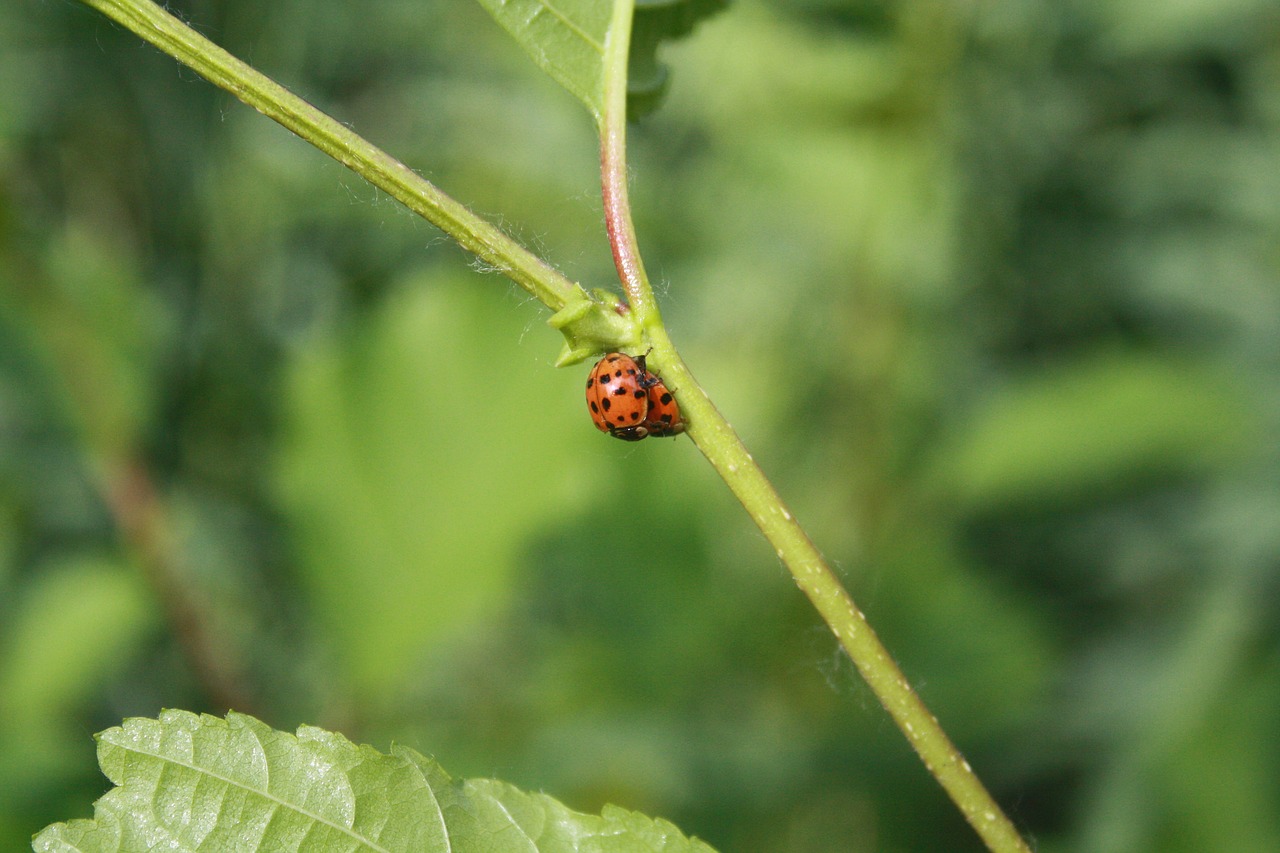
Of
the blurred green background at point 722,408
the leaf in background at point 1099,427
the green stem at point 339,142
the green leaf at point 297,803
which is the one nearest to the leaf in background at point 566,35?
the green stem at point 339,142

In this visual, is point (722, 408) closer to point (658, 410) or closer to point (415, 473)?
point (415, 473)

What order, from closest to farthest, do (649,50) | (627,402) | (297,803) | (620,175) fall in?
(297,803) → (620,175) → (649,50) → (627,402)

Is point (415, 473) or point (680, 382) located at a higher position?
point (415, 473)

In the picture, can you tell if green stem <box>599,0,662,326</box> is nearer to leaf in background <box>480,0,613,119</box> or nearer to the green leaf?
leaf in background <box>480,0,613,119</box>

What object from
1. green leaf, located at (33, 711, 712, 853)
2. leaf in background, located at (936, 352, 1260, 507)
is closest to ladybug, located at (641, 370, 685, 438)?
green leaf, located at (33, 711, 712, 853)

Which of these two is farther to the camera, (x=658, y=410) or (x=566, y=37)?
(x=658, y=410)

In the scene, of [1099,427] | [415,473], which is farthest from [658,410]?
[1099,427]

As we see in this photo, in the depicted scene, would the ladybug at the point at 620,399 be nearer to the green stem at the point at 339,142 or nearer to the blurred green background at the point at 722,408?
the green stem at the point at 339,142
